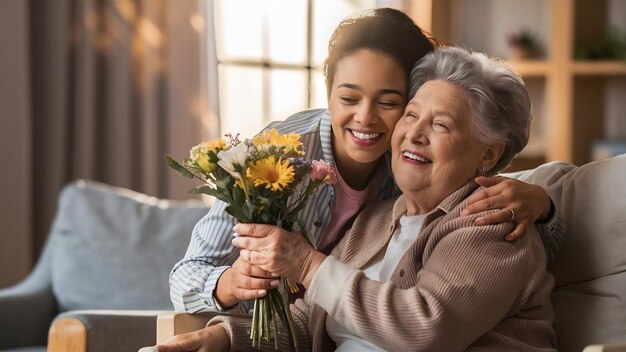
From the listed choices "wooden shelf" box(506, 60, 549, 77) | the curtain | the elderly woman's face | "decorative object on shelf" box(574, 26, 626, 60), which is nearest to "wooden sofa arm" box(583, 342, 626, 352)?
the elderly woman's face

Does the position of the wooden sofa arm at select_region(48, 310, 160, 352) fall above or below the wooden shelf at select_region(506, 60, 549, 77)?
below

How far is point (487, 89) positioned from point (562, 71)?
156 inches

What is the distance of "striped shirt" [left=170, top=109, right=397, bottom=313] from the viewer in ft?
7.46

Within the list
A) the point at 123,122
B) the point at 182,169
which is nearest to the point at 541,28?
the point at 123,122

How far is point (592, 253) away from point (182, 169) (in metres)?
0.94

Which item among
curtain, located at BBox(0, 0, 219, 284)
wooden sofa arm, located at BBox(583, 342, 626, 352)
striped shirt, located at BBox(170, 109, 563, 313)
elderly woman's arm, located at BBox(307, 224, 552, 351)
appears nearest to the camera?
wooden sofa arm, located at BBox(583, 342, 626, 352)

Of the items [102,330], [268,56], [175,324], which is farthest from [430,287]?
[268,56]

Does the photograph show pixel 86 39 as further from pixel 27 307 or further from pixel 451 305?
pixel 451 305

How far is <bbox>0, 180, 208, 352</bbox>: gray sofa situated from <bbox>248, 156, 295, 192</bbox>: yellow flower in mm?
1760

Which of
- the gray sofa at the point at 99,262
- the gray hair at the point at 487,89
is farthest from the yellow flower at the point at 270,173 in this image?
the gray sofa at the point at 99,262

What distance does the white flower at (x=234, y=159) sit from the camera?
1.92 meters

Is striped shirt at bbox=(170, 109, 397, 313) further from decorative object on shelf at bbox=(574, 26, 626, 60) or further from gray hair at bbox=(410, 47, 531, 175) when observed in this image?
decorative object on shelf at bbox=(574, 26, 626, 60)

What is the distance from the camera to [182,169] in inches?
79.8

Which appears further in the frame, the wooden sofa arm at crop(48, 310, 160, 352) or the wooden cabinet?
the wooden cabinet
